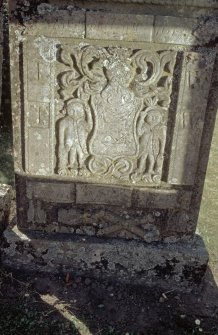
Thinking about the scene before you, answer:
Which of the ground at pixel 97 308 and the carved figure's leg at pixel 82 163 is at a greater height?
the carved figure's leg at pixel 82 163

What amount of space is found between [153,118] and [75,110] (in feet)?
2.05

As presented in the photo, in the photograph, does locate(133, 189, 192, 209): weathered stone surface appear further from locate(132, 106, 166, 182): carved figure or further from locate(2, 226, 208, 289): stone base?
locate(2, 226, 208, 289): stone base

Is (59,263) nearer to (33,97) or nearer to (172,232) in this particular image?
(172,232)

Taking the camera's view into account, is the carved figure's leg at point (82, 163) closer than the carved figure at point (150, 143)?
No

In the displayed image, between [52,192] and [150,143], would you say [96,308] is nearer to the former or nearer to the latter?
[52,192]

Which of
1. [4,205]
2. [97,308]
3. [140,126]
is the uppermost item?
[140,126]

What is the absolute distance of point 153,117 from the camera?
10.6 ft

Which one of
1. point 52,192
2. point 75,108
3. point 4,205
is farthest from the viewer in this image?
point 4,205

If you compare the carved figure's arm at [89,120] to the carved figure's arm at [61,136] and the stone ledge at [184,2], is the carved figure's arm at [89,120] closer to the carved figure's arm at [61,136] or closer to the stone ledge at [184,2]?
→ the carved figure's arm at [61,136]

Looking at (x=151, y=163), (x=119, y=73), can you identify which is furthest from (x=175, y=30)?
(x=151, y=163)

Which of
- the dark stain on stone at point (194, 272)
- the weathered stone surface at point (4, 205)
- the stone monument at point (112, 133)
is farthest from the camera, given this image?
the weathered stone surface at point (4, 205)

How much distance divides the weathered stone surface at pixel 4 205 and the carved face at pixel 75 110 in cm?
140

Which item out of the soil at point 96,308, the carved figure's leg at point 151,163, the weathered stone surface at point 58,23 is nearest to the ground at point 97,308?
the soil at point 96,308

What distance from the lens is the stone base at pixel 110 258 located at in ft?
11.9
